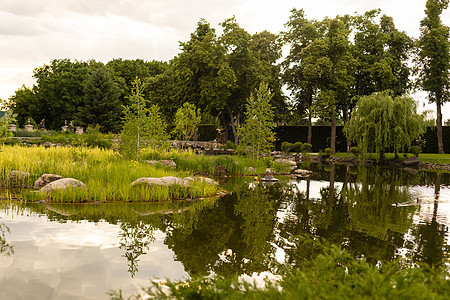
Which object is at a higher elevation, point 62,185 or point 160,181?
point 160,181

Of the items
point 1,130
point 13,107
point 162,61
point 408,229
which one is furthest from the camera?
point 162,61

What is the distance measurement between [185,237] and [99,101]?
4286cm

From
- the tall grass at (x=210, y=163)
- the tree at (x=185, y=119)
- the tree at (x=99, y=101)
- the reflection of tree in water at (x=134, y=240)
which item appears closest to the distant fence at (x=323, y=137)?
the tree at (x=185, y=119)

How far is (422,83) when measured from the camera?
33750 millimetres

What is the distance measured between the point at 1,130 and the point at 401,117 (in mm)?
24756

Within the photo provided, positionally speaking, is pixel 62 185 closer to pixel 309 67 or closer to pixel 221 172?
pixel 221 172

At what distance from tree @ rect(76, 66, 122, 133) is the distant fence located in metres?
21.9

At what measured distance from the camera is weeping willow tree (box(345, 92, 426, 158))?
82.1 feet

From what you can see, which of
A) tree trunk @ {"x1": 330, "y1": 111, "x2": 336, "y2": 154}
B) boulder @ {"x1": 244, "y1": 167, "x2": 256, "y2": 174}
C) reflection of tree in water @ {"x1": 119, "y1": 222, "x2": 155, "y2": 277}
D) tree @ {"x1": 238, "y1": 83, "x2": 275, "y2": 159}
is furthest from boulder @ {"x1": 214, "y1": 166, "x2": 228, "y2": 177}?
tree trunk @ {"x1": 330, "y1": 111, "x2": 336, "y2": 154}

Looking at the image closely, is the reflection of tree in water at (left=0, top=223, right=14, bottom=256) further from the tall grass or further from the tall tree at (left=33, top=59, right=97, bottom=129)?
the tall tree at (left=33, top=59, right=97, bottom=129)

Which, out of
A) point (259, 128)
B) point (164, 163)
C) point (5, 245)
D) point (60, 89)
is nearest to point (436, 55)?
point (259, 128)

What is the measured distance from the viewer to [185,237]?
6285 millimetres

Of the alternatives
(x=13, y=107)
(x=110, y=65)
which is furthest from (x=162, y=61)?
(x=13, y=107)

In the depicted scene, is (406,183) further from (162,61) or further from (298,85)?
(162,61)
